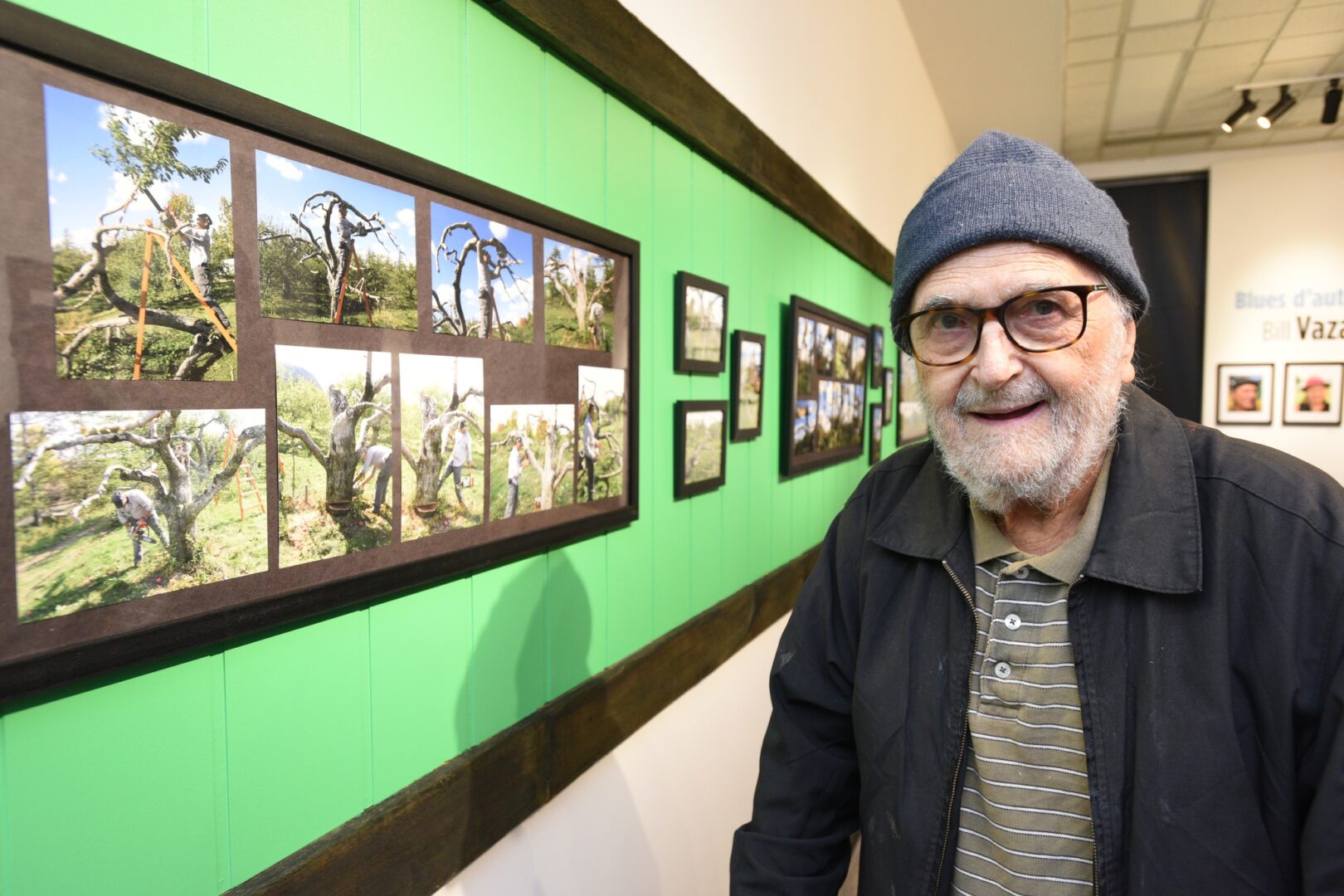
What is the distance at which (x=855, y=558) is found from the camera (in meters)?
1.30

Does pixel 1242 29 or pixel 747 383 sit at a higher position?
pixel 1242 29

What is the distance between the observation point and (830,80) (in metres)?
3.61

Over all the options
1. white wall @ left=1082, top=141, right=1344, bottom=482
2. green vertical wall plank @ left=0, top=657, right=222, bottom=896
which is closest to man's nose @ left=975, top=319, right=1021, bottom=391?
green vertical wall plank @ left=0, top=657, right=222, bottom=896

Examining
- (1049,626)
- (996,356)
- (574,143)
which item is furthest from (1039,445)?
(574,143)

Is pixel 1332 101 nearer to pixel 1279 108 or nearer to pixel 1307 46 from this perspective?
pixel 1279 108

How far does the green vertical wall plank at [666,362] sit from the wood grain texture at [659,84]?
0.33ft

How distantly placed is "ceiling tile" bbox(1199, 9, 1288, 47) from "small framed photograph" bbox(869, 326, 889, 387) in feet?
11.7

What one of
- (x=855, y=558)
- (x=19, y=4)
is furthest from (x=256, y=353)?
(x=855, y=558)

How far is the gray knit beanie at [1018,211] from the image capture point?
108 centimetres

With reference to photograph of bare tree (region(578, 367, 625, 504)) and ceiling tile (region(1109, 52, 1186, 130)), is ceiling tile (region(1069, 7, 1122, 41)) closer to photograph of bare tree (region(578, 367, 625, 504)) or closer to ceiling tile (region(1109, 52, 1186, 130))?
ceiling tile (region(1109, 52, 1186, 130))

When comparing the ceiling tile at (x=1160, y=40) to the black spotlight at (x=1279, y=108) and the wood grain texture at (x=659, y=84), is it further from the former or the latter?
the wood grain texture at (x=659, y=84)

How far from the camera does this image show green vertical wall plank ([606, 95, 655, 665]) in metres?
1.80

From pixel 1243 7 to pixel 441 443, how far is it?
21.9 feet

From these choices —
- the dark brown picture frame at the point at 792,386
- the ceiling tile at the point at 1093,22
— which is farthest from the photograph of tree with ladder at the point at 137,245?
the ceiling tile at the point at 1093,22
